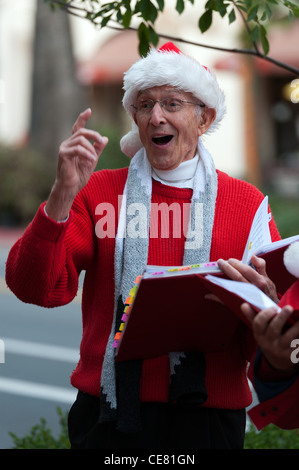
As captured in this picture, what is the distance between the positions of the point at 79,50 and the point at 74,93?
7.55 meters

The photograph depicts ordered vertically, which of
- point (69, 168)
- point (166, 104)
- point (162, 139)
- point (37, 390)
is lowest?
point (37, 390)

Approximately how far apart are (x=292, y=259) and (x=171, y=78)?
2.62ft

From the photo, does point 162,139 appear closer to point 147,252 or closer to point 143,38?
point 147,252

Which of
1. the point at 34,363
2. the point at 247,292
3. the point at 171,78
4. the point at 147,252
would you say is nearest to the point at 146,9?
the point at 171,78

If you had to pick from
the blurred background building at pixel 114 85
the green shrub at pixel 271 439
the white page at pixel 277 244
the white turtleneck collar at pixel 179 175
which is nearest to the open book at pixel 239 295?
the white page at pixel 277 244

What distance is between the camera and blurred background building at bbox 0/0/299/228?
58.8ft

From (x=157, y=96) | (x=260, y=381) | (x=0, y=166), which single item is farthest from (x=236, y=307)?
(x=0, y=166)

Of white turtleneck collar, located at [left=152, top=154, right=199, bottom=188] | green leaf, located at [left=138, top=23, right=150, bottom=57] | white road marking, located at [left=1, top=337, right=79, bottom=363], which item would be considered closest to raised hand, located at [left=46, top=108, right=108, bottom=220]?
white turtleneck collar, located at [left=152, top=154, right=199, bottom=188]

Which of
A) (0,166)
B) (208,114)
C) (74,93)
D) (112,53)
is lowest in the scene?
(208,114)

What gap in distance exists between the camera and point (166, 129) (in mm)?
2707

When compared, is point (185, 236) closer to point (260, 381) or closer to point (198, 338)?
point (198, 338)

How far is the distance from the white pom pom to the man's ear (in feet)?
2.22

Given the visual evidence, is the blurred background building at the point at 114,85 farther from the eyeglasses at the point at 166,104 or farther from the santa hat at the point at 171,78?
the eyeglasses at the point at 166,104

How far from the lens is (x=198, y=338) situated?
254 centimetres
